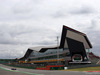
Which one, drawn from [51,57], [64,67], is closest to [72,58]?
[64,67]

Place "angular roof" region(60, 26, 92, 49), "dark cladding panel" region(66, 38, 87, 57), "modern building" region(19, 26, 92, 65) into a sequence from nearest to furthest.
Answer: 1. "angular roof" region(60, 26, 92, 49)
2. "modern building" region(19, 26, 92, 65)
3. "dark cladding panel" region(66, 38, 87, 57)

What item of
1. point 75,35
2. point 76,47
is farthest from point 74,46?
point 75,35

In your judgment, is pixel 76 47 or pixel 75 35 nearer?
pixel 75 35

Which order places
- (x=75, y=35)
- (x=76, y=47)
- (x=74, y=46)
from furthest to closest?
(x=74, y=46) → (x=76, y=47) → (x=75, y=35)

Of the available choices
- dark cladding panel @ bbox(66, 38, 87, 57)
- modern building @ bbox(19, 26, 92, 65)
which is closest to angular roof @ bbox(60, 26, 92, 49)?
modern building @ bbox(19, 26, 92, 65)

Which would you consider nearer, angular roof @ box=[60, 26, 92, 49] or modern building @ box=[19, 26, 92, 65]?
angular roof @ box=[60, 26, 92, 49]

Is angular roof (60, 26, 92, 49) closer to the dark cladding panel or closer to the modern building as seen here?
the modern building

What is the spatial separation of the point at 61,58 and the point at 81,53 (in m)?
14.7

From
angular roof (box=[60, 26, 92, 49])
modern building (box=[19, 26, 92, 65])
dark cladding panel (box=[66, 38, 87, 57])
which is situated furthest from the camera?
dark cladding panel (box=[66, 38, 87, 57])

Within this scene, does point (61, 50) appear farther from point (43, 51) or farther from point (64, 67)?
point (64, 67)

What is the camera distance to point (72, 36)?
2482 inches

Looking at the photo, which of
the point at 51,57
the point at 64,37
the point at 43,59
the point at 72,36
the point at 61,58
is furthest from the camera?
the point at 43,59

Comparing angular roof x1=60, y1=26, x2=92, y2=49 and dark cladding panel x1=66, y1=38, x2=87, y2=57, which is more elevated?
angular roof x1=60, y1=26, x2=92, y2=49

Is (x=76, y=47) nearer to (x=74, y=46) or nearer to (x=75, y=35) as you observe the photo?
(x=74, y=46)
